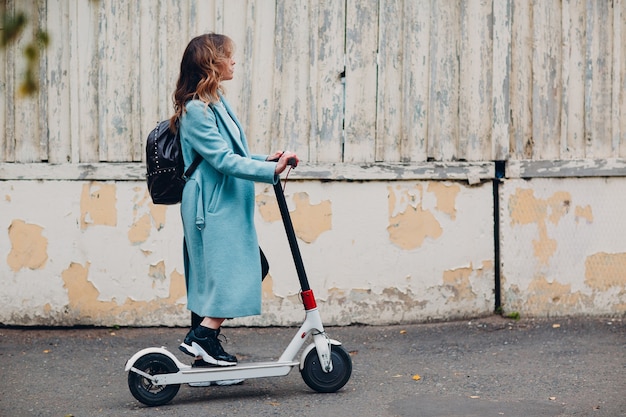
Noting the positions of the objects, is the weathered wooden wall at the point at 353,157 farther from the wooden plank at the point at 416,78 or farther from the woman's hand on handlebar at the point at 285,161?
the woman's hand on handlebar at the point at 285,161

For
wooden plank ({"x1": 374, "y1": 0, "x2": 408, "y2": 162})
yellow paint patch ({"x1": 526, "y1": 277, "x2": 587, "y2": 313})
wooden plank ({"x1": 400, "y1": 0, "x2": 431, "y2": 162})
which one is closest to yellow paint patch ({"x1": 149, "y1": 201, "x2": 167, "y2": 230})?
wooden plank ({"x1": 374, "y1": 0, "x2": 408, "y2": 162})

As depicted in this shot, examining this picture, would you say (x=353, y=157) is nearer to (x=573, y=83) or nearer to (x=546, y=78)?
(x=546, y=78)

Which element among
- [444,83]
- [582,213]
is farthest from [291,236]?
Result: [582,213]

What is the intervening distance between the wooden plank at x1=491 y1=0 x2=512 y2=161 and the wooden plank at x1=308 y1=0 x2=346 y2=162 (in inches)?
39.8

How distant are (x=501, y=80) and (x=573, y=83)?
49cm

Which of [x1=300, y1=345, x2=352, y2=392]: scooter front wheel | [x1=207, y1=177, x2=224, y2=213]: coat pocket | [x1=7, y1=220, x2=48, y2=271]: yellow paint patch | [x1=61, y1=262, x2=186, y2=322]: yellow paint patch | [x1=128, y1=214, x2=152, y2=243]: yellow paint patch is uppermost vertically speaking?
[x1=207, y1=177, x2=224, y2=213]: coat pocket

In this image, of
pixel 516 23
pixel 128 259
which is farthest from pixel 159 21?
pixel 516 23

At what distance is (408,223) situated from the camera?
608 centimetres

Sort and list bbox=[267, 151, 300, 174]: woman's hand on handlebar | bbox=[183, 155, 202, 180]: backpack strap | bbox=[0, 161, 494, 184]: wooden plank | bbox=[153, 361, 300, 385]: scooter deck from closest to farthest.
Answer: bbox=[267, 151, 300, 174]: woman's hand on handlebar, bbox=[153, 361, 300, 385]: scooter deck, bbox=[183, 155, 202, 180]: backpack strap, bbox=[0, 161, 494, 184]: wooden plank

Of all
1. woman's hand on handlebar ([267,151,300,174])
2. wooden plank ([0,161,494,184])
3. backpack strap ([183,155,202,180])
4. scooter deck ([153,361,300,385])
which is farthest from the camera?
wooden plank ([0,161,494,184])

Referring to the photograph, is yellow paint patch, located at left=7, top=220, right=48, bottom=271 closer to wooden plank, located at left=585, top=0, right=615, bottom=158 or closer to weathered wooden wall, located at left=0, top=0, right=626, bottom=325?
weathered wooden wall, located at left=0, top=0, right=626, bottom=325

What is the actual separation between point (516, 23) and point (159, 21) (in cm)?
236

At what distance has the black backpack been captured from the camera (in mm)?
4289

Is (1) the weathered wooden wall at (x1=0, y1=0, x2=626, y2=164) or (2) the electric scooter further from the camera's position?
(1) the weathered wooden wall at (x1=0, y1=0, x2=626, y2=164)
